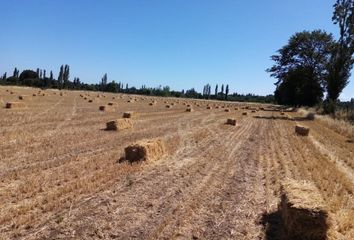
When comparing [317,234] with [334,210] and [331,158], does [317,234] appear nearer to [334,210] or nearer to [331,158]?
[334,210]

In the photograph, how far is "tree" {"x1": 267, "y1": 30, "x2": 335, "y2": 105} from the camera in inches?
2778

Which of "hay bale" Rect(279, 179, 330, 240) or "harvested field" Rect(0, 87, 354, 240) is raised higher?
"hay bale" Rect(279, 179, 330, 240)

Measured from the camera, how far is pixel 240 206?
9859mm

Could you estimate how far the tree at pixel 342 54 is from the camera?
51.2 m

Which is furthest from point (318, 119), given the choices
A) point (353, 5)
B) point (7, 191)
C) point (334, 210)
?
point (7, 191)

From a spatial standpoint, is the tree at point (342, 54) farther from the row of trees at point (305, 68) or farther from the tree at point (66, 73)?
the tree at point (66, 73)

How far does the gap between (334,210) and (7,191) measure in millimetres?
7324

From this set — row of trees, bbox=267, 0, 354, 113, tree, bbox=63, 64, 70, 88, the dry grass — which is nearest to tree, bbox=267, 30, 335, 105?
row of trees, bbox=267, 0, 354, 113

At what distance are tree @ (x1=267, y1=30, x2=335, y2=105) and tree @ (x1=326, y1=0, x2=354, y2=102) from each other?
635 inches

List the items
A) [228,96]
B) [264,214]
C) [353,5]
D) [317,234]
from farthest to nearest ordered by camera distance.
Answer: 1. [228,96]
2. [353,5]
3. [264,214]
4. [317,234]

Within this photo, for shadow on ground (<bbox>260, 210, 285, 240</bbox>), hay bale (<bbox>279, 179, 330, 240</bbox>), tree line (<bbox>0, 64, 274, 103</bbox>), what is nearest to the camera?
hay bale (<bbox>279, 179, 330, 240</bbox>)

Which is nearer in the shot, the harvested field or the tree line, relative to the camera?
the harvested field

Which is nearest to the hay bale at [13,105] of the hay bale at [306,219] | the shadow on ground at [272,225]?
the shadow on ground at [272,225]

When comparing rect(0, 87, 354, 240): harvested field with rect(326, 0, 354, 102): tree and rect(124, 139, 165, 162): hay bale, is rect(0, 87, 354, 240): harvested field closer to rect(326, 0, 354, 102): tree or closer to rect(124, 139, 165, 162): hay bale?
rect(124, 139, 165, 162): hay bale
